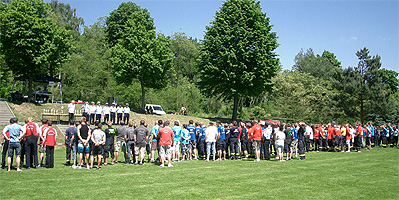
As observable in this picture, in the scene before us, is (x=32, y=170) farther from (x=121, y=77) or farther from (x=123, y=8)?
(x=123, y=8)

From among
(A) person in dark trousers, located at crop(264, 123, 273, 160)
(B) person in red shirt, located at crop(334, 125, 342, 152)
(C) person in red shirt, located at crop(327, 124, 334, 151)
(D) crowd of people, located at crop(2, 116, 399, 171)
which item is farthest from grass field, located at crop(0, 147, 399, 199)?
(C) person in red shirt, located at crop(327, 124, 334, 151)

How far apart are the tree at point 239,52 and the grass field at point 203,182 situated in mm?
26144

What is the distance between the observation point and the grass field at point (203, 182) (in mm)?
8977

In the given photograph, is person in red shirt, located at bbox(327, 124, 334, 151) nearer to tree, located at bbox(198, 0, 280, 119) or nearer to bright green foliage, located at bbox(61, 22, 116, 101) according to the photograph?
tree, located at bbox(198, 0, 280, 119)

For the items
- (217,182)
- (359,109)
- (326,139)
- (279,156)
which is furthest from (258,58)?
(217,182)

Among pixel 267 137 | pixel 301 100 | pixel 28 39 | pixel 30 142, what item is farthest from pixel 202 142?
pixel 301 100

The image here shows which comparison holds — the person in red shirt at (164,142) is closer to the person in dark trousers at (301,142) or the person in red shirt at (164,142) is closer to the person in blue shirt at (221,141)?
the person in blue shirt at (221,141)

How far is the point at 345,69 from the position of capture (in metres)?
41.2

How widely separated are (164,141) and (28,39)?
71.5ft

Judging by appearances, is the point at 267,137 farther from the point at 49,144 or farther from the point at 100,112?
the point at 100,112

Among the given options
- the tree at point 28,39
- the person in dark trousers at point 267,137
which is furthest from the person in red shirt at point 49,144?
the tree at point 28,39

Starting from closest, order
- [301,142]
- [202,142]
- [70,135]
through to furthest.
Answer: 1. [70,135]
2. [202,142]
3. [301,142]

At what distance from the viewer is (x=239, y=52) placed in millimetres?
40000

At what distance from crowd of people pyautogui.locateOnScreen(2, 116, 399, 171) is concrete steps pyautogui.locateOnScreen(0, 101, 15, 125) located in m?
10.8
